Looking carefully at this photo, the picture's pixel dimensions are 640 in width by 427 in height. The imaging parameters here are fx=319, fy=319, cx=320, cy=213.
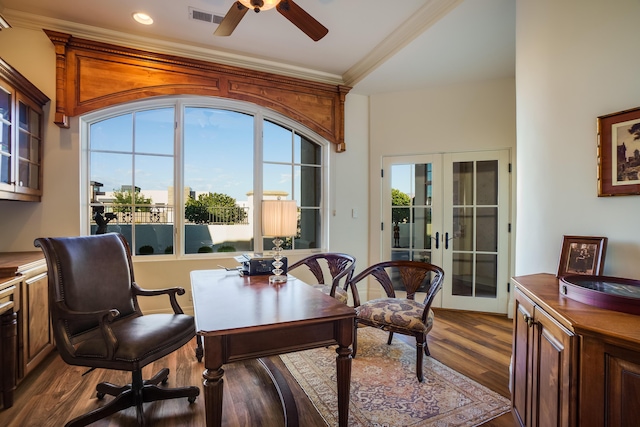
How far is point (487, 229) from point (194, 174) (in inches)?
140

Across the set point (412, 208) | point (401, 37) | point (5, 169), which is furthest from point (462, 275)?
point (5, 169)

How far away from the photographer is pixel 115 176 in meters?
3.36

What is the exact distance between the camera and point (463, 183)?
404cm

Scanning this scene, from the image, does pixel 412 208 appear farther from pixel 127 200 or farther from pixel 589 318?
pixel 127 200

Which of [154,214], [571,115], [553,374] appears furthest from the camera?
[154,214]

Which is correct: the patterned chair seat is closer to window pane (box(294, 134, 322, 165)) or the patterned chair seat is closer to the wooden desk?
the wooden desk

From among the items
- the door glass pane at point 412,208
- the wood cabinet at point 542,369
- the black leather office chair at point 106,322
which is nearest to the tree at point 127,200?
the black leather office chair at point 106,322

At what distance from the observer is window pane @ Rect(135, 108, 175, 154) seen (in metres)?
Answer: 3.45

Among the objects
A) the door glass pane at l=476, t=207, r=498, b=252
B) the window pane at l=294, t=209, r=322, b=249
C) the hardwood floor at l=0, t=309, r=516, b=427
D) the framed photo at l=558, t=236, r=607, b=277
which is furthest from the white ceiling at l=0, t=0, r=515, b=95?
the hardwood floor at l=0, t=309, r=516, b=427

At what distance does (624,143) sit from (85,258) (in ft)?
9.98

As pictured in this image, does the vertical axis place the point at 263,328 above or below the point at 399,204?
below

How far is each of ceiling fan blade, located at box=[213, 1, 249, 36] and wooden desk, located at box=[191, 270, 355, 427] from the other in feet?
6.22

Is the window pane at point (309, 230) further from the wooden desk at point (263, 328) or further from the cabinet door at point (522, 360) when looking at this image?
the cabinet door at point (522, 360)

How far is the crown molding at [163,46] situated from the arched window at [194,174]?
0.45m
